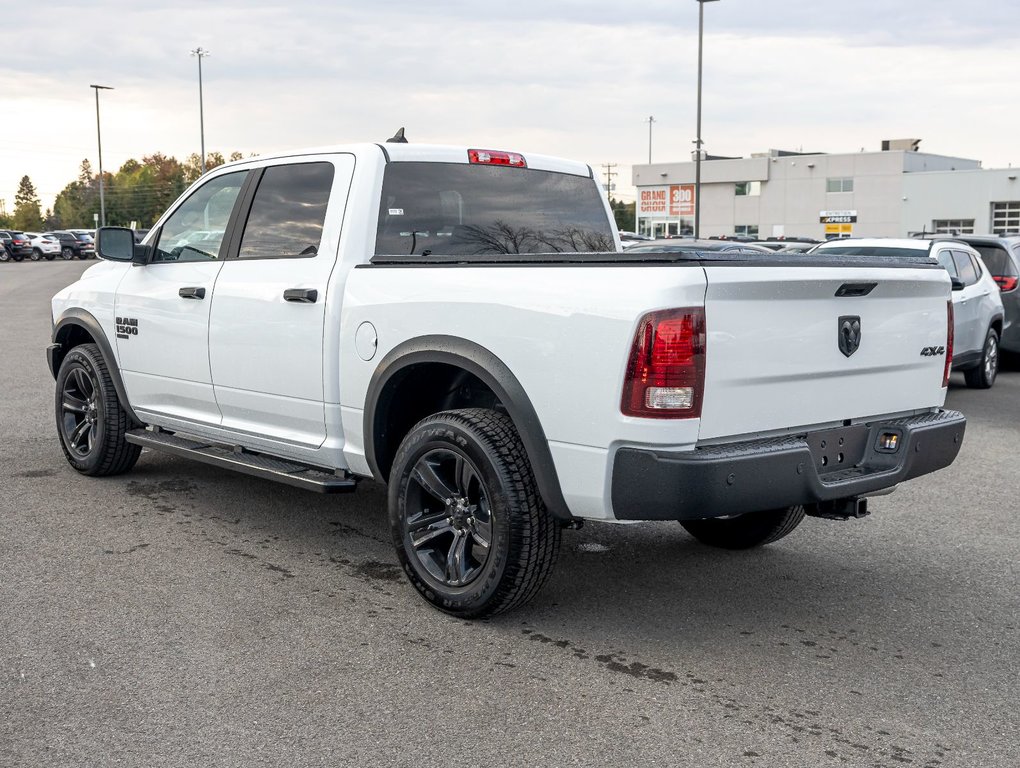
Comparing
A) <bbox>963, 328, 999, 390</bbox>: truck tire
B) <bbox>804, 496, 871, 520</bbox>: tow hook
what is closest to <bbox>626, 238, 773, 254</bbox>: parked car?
<bbox>804, 496, 871, 520</bbox>: tow hook

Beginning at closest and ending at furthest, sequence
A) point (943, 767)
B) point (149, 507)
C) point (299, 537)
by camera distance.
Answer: point (943, 767)
point (299, 537)
point (149, 507)

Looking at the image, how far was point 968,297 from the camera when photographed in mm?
11750

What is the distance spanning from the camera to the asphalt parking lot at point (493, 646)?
3.51m

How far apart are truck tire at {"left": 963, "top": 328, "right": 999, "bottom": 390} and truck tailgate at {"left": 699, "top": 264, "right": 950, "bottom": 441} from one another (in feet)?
26.3

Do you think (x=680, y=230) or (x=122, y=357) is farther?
(x=680, y=230)

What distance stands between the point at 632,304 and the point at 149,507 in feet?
12.1

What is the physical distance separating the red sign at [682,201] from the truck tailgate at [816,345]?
273 feet

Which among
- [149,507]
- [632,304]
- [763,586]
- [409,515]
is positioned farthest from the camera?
[149,507]

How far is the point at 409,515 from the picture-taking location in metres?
4.79

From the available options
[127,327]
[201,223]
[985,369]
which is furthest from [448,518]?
[985,369]

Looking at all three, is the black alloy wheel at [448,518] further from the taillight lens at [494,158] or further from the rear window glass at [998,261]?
the rear window glass at [998,261]

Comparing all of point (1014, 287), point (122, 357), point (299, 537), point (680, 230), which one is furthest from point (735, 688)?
point (680, 230)

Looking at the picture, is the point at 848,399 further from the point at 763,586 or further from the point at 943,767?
the point at 943,767

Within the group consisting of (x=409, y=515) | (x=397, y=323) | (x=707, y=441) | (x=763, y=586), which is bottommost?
(x=763, y=586)
